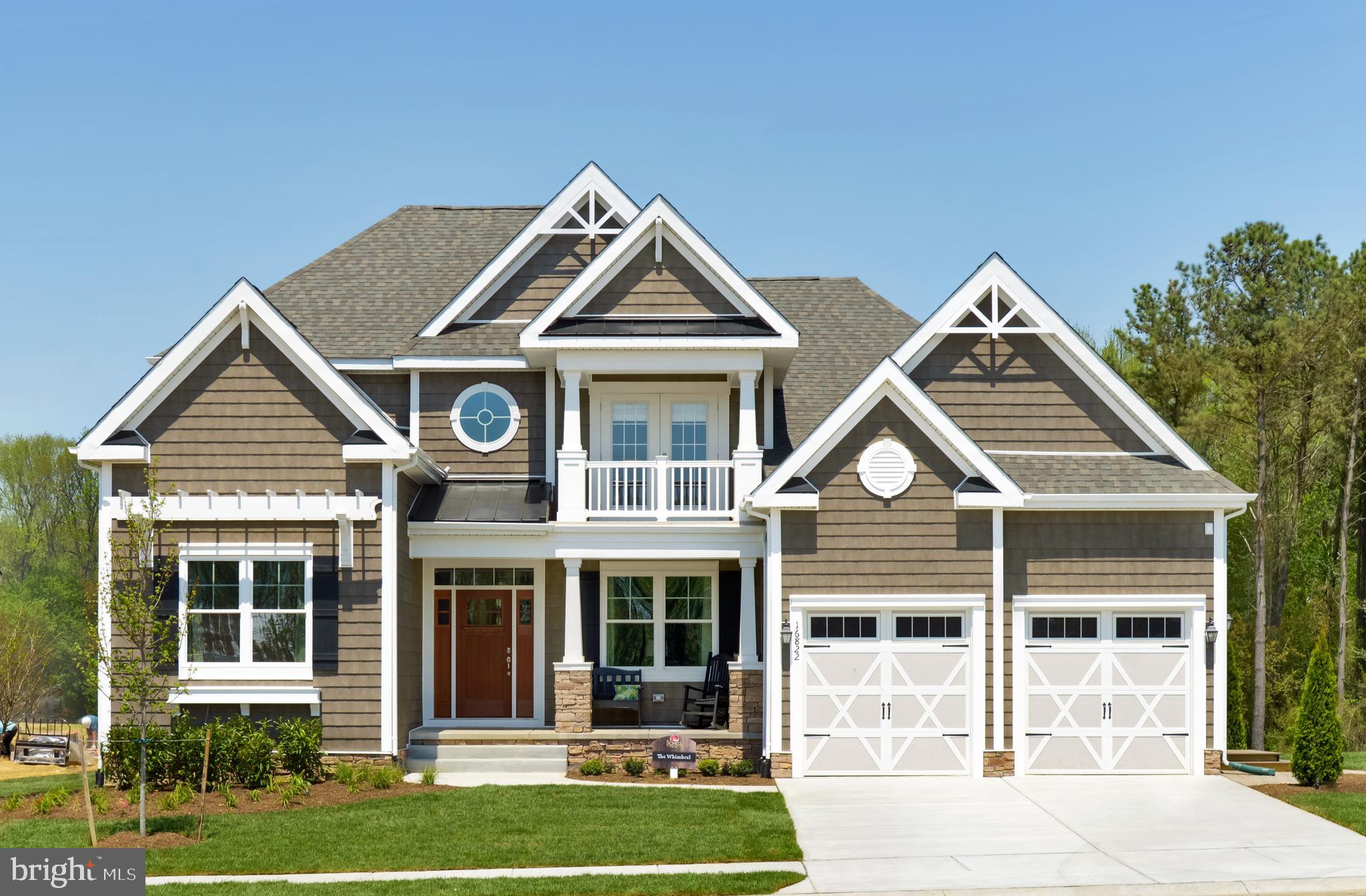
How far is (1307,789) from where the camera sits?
53.6 ft

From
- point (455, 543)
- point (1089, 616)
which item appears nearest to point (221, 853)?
point (455, 543)

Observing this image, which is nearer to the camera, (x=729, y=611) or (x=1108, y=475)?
(x=1108, y=475)

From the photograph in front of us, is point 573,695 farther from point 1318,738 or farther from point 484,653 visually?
point 1318,738

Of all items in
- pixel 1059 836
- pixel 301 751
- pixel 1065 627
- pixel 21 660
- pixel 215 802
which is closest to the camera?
pixel 1059 836

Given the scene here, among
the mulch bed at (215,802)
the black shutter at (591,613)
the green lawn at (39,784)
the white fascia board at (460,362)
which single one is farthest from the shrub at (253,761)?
the white fascia board at (460,362)

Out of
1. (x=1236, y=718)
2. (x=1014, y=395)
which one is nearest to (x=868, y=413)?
(x=1014, y=395)

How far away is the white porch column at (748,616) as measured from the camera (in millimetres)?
18266

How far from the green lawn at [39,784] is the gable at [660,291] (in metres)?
9.30

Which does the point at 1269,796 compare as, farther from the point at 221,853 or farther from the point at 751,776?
the point at 221,853

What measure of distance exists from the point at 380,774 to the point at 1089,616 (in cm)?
946

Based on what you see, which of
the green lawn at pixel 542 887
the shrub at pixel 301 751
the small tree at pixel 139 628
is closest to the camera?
the green lawn at pixel 542 887

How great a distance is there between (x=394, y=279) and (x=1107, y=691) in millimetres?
13148

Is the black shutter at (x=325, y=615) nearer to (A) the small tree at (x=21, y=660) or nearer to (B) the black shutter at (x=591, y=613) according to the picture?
(B) the black shutter at (x=591, y=613)

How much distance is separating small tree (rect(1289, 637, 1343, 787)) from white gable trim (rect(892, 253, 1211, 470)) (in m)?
3.69
